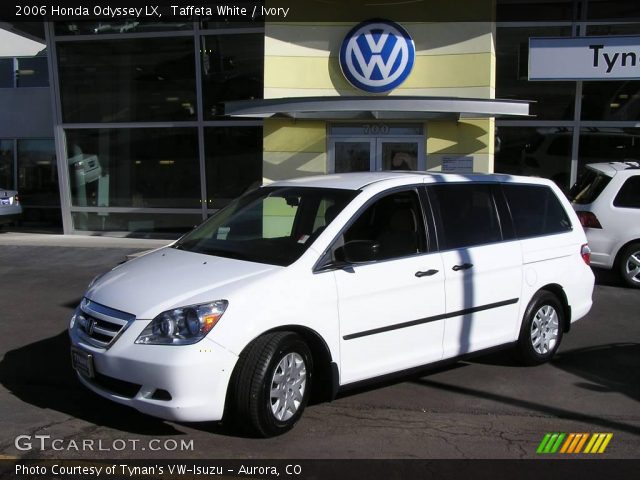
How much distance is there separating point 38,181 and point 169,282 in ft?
53.0

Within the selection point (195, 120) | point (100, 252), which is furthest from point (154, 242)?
point (195, 120)

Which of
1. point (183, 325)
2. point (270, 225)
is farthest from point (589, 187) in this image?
point (183, 325)

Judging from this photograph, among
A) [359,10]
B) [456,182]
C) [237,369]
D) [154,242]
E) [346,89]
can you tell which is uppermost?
[359,10]

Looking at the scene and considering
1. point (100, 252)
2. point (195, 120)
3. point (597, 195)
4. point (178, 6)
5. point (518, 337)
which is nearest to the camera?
point (518, 337)

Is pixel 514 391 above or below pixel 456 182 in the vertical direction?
below

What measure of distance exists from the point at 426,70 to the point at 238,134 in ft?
16.8

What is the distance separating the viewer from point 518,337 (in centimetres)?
576

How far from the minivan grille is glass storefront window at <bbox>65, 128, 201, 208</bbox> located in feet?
Answer: 36.2

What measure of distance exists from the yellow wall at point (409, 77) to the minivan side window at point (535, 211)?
5251 mm

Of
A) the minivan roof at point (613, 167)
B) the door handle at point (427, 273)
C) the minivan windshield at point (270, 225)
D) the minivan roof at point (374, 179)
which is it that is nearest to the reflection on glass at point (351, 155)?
the minivan roof at point (613, 167)

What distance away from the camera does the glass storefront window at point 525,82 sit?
1357 centimetres

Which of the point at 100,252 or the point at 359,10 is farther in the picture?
the point at 100,252

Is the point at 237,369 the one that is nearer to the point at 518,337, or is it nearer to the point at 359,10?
the point at 518,337

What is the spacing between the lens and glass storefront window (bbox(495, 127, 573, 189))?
13703mm
